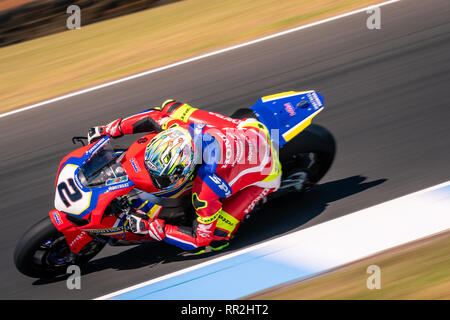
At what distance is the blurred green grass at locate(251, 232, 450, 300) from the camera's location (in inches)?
180

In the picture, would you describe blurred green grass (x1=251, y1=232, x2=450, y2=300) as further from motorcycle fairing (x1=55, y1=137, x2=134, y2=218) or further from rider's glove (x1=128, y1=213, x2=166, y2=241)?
motorcycle fairing (x1=55, y1=137, x2=134, y2=218)

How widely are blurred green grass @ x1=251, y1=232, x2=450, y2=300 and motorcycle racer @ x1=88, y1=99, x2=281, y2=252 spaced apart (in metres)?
0.79

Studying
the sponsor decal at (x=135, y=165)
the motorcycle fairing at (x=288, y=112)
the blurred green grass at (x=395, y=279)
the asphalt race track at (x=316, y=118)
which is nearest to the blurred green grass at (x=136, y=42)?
the asphalt race track at (x=316, y=118)

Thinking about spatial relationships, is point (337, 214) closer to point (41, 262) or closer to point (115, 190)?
point (115, 190)

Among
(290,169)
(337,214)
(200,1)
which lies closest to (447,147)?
(337,214)

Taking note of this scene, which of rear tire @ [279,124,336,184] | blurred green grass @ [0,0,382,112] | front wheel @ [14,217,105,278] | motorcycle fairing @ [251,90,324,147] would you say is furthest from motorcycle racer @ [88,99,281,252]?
blurred green grass @ [0,0,382,112]

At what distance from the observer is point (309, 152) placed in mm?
5328

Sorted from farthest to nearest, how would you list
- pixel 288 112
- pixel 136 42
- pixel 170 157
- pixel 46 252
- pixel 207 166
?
1. pixel 136 42
2. pixel 288 112
3. pixel 46 252
4. pixel 207 166
5. pixel 170 157

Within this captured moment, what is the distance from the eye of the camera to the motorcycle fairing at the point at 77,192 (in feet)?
15.0

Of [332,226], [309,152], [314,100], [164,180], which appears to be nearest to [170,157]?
[164,180]

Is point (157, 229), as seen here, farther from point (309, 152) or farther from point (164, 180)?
point (309, 152)

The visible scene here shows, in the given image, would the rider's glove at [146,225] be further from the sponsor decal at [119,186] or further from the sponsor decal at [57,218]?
the sponsor decal at [57,218]

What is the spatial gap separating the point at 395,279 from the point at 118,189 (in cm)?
253

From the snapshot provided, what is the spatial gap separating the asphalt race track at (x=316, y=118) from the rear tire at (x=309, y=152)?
0.50 meters
